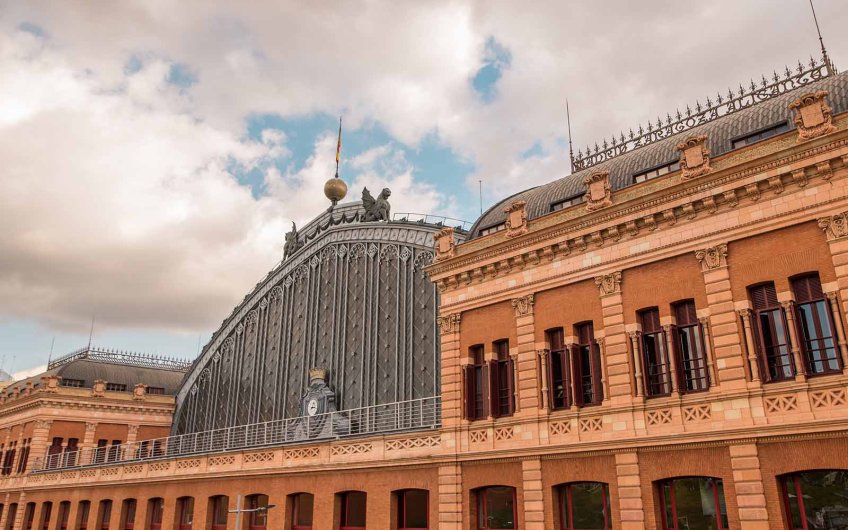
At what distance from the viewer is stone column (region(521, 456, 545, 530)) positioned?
78.6ft

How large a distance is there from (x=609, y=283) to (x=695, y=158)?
516 centimetres

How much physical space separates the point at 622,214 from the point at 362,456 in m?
15.7

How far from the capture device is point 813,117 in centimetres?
2059

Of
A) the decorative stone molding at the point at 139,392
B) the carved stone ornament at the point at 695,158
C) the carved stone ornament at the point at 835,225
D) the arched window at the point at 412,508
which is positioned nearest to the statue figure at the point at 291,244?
the decorative stone molding at the point at 139,392

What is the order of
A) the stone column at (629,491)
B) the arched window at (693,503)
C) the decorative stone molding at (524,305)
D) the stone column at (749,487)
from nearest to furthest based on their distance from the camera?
1. the stone column at (749,487)
2. the arched window at (693,503)
3. the stone column at (629,491)
4. the decorative stone molding at (524,305)

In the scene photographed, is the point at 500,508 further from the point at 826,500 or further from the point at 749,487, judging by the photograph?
the point at 826,500

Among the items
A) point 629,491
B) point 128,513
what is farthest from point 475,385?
point 128,513

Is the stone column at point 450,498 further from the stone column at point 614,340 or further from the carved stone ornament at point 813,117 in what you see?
the carved stone ornament at point 813,117

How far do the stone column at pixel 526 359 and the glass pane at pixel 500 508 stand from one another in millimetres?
3238

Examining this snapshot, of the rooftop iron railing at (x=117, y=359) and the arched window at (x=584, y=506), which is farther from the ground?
the rooftop iron railing at (x=117, y=359)

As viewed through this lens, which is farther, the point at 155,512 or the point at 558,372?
the point at 155,512

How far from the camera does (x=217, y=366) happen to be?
56.7 m

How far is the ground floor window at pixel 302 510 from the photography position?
3250cm

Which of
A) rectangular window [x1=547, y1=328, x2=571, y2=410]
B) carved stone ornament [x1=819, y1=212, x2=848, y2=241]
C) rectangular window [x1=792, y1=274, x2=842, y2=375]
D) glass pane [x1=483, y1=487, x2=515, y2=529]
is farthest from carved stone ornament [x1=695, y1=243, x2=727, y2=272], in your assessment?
glass pane [x1=483, y1=487, x2=515, y2=529]
